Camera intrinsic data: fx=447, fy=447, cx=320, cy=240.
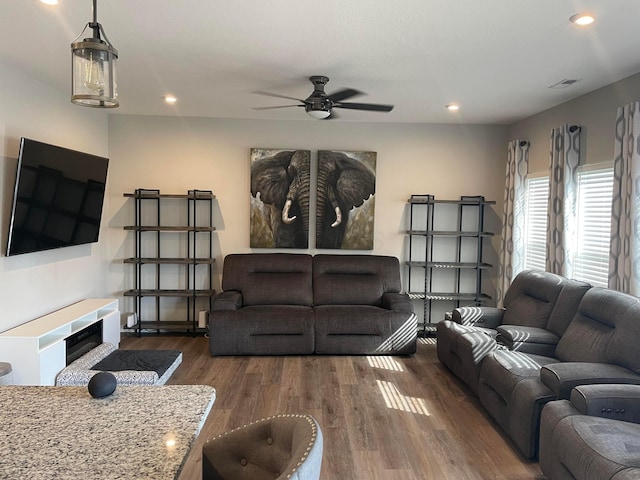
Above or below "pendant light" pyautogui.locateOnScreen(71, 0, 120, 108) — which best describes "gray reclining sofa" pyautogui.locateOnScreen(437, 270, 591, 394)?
below

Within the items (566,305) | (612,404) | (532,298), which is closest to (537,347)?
(566,305)

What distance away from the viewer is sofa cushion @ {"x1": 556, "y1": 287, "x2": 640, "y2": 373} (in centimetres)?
286

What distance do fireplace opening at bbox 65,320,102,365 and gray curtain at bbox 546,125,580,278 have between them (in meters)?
4.51

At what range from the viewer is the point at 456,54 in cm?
318

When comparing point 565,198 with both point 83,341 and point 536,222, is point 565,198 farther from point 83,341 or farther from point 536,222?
point 83,341

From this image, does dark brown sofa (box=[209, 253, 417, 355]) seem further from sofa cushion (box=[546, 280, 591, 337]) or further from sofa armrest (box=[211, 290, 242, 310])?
sofa cushion (box=[546, 280, 591, 337])

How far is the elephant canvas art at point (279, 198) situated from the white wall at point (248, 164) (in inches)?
5.2

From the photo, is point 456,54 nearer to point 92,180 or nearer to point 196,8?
point 196,8

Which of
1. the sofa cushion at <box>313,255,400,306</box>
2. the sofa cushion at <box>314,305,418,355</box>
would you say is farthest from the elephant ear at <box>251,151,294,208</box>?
the sofa cushion at <box>314,305,418,355</box>

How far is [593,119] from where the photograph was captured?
158 inches

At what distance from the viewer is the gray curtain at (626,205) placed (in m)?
3.26

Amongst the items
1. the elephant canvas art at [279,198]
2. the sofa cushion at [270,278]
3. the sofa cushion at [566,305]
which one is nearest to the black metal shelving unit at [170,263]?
the sofa cushion at [270,278]

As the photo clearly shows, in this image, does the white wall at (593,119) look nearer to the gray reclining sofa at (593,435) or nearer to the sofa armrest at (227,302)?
the gray reclining sofa at (593,435)

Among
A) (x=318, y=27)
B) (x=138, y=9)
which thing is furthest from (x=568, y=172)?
(x=138, y=9)
